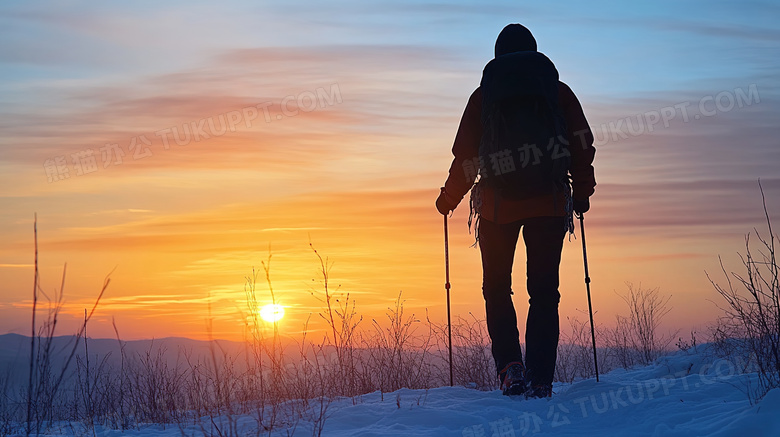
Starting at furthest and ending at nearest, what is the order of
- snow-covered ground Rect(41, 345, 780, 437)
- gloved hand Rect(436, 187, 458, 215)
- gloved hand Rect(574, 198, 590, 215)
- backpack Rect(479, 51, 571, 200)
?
gloved hand Rect(436, 187, 458, 215) → gloved hand Rect(574, 198, 590, 215) → backpack Rect(479, 51, 571, 200) → snow-covered ground Rect(41, 345, 780, 437)

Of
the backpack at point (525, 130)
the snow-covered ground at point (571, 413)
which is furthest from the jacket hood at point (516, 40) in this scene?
the snow-covered ground at point (571, 413)

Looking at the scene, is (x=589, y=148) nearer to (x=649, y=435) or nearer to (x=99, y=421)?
(x=649, y=435)

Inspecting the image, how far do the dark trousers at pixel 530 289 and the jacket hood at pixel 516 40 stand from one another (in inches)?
50.8

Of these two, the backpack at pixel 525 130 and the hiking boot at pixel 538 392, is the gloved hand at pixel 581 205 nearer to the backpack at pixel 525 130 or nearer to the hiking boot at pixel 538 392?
the backpack at pixel 525 130

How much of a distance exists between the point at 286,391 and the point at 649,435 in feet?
10.3

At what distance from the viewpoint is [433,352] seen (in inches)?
292

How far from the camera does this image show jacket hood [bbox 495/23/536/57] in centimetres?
515

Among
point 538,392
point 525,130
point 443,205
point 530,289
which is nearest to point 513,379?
point 538,392

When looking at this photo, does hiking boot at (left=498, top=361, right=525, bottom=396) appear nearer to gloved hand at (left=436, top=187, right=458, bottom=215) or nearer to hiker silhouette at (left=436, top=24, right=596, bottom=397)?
hiker silhouette at (left=436, top=24, right=596, bottom=397)

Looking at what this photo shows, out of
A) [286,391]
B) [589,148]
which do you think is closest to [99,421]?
[286,391]

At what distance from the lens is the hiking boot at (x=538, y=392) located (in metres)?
4.85

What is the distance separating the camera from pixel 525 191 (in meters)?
4.85

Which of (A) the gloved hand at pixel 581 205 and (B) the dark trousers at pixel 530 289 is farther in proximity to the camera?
(A) the gloved hand at pixel 581 205

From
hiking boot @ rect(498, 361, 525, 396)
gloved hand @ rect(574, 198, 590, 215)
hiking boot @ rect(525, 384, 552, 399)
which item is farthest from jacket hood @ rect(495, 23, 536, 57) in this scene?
hiking boot @ rect(525, 384, 552, 399)
